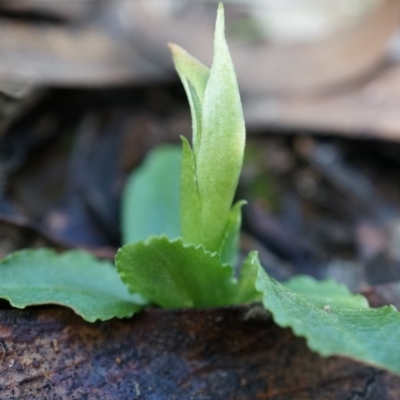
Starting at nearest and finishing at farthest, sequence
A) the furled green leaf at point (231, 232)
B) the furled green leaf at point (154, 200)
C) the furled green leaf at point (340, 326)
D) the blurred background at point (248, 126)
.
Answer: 1. the furled green leaf at point (340, 326)
2. the furled green leaf at point (231, 232)
3. the furled green leaf at point (154, 200)
4. the blurred background at point (248, 126)

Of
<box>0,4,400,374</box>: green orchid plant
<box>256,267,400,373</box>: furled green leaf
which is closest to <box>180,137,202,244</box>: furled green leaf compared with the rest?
<box>0,4,400,374</box>: green orchid plant

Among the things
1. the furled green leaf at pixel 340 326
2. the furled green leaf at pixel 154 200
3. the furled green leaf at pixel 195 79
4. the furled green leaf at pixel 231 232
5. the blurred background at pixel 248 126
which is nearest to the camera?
the furled green leaf at pixel 340 326

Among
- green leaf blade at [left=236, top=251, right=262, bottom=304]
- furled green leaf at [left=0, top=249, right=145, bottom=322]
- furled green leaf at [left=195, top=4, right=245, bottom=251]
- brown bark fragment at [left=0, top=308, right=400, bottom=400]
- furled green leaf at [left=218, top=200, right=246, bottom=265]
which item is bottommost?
brown bark fragment at [left=0, top=308, right=400, bottom=400]

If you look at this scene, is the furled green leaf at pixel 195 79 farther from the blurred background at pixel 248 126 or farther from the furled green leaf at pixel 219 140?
the blurred background at pixel 248 126

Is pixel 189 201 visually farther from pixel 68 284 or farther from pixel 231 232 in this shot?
pixel 68 284

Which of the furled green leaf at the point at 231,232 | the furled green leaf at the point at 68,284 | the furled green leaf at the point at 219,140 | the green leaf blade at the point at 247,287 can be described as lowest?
the furled green leaf at the point at 68,284

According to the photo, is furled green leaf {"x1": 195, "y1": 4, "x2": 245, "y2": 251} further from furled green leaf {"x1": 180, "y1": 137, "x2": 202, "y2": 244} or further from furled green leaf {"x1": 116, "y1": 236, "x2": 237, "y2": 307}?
furled green leaf {"x1": 116, "y1": 236, "x2": 237, "y2": 307}

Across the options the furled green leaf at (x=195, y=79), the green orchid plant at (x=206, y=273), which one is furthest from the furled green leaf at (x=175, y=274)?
the furled green leaf at (x=195, y=79)

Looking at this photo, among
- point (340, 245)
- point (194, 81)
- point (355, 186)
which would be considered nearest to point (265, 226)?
point (340, 245)
